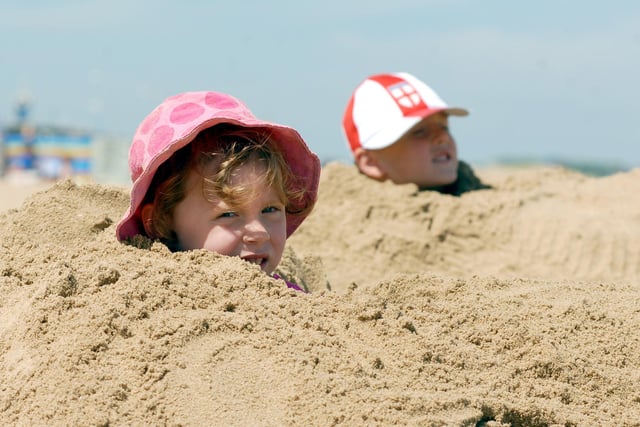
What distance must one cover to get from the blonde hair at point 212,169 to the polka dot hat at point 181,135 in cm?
5

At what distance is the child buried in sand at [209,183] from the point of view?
3035mm

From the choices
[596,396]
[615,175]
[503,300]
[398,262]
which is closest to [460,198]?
[398,262]

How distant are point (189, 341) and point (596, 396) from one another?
1.11m

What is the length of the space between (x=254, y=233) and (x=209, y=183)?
224 millimetres

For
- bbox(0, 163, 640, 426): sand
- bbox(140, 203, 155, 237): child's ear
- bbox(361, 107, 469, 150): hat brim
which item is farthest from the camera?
bbox(361, 107, 469, 150): hat brim

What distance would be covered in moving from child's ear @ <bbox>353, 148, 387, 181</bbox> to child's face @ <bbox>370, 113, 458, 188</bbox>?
31mm

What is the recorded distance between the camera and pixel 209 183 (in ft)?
9.94

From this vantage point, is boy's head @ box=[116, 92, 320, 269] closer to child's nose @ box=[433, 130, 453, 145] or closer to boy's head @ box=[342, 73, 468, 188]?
boy's head @ box=[342, 73, 468, 188]

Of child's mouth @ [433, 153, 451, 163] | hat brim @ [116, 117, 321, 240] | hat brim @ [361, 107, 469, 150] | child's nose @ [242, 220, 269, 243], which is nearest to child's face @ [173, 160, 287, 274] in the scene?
child's nose @ [242, 220, 269, 243]

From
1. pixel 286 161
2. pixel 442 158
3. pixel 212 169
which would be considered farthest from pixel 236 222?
pixel 442 158

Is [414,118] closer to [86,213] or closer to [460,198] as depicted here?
[460,198]

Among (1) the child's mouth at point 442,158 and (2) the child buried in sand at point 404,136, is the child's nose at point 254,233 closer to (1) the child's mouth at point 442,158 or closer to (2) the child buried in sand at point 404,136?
(2) the child buried in sand at point 404,136

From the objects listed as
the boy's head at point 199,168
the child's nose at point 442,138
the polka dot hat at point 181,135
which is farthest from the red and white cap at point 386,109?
the boy's head at point 199,168

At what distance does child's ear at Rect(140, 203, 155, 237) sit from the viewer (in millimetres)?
3148
